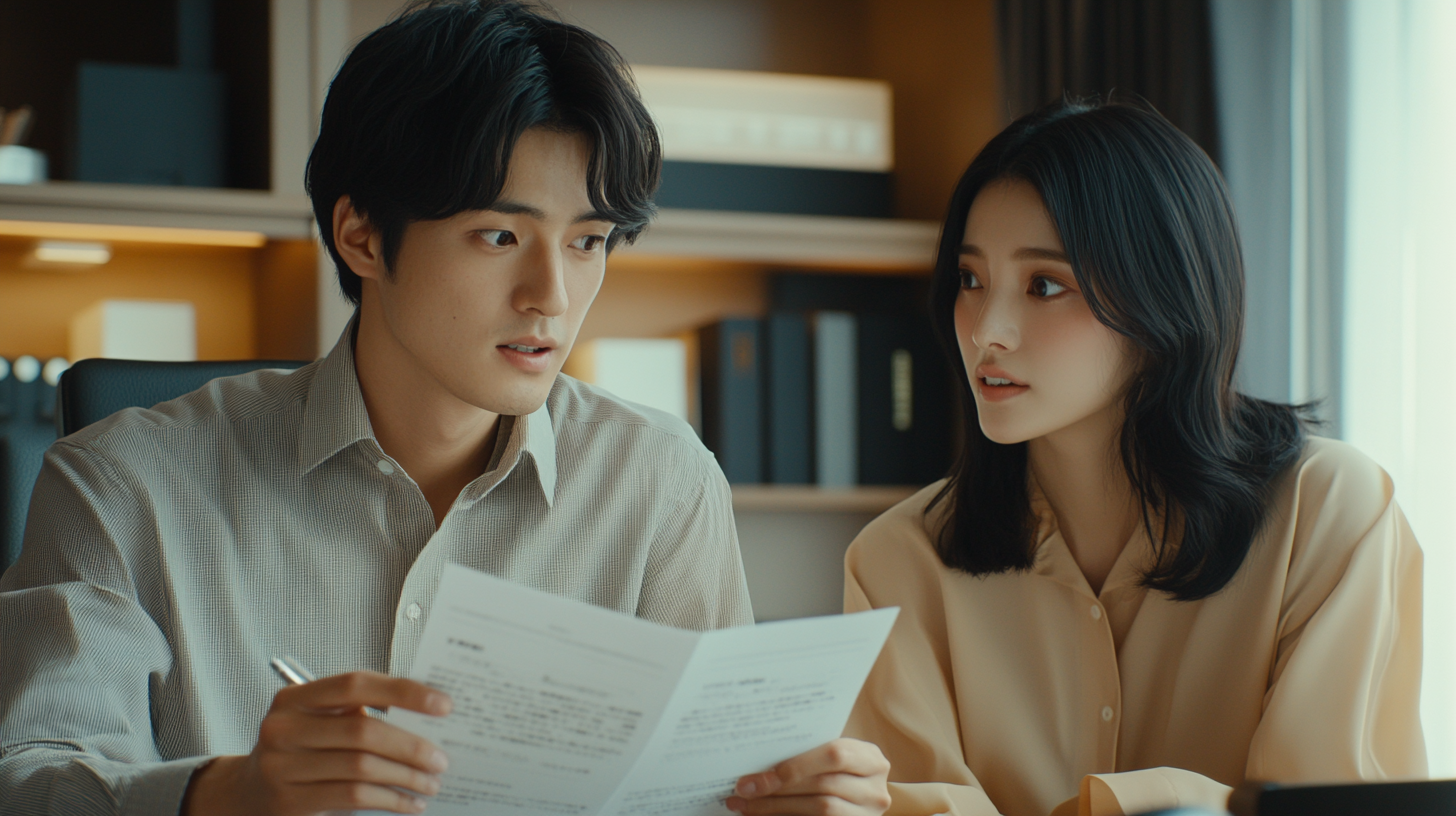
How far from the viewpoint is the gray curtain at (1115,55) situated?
5.93 feet

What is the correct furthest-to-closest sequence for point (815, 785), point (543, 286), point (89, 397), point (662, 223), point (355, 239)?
point (662, 223) < point (89, 397) < point (355, 239) < point (543, 286) < point (815, 785)

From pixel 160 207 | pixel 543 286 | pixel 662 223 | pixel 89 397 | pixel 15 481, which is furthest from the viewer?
pixel 662 223

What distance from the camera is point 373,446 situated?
107 centimetres

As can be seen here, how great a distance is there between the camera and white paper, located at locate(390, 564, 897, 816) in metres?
0.66

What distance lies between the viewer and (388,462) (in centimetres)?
106

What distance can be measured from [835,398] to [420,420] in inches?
49.8

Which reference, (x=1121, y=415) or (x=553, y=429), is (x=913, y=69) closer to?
(x=1121, y=415)

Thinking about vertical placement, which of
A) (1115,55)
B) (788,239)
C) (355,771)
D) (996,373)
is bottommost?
(355,771)

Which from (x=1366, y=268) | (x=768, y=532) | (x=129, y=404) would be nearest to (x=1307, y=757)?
(x=1366, y=268)

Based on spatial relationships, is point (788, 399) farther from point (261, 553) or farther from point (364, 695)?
point (364, 695)

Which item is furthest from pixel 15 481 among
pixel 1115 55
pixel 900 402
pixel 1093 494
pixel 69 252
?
pixel 1115 55

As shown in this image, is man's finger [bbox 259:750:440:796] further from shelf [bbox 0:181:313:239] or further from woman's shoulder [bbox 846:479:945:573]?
shelf [bbox 0:181:313:239]

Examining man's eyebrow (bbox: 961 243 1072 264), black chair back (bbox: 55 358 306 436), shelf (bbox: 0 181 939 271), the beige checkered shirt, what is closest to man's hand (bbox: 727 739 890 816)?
the beige checkered shirt

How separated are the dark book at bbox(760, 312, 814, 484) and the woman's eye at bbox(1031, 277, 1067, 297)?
1.08 meters
